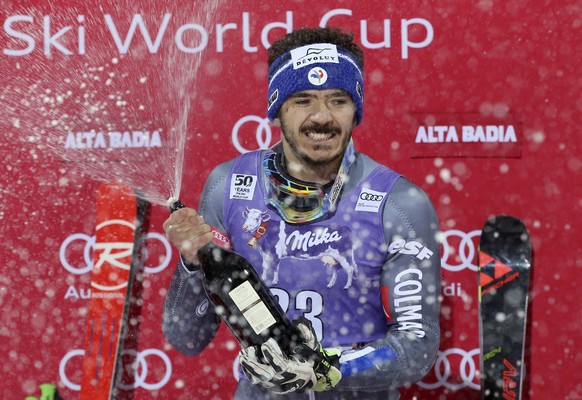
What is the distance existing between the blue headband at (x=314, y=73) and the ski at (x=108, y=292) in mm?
1457

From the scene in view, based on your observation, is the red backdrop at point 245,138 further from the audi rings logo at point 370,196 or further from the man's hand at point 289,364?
the man's hand at point 289,364

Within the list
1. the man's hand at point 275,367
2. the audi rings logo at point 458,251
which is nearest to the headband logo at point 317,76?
the man's hand at point 275,367

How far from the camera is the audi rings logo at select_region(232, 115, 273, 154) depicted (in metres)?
4.12

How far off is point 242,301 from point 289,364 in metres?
0.22

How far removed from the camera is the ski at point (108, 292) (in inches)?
159

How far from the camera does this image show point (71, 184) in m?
4.15

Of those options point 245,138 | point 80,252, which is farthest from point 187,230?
point 80,252

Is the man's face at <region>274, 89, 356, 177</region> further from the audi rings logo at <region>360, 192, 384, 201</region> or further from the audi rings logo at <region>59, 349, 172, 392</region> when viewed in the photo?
the audi rings logo at <region>59, 349, 172, 392</region>

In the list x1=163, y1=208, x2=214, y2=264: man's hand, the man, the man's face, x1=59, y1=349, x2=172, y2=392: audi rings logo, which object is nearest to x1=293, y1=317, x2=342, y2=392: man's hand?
the man

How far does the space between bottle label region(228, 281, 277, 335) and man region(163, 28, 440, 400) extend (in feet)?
1.19

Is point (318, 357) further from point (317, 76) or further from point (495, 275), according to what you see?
point (495, 275)

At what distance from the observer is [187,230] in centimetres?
238

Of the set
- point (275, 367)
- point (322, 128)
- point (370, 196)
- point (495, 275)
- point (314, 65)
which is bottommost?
point (275, 367)

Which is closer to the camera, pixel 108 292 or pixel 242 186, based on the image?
pixel 242 186
